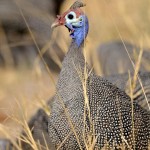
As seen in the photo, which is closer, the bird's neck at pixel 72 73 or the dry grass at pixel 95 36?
the bird's neck at pixel 72 73

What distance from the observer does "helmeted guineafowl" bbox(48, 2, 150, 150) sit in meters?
3.46

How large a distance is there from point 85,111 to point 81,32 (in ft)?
1.29

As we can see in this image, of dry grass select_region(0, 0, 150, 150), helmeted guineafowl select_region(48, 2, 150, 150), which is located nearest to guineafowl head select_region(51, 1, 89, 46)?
helmeted guineafowl select_region(48, 2, 150, 150)

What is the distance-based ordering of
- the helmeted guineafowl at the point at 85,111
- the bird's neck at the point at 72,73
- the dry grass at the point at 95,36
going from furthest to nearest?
the dry grass at the point at 95,36, the bird's neck at the point at 72,73, the helmeted guineafowl at the point at 85,111

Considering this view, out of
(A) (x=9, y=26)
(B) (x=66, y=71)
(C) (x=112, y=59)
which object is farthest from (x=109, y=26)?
(B) (x=66, y=71)

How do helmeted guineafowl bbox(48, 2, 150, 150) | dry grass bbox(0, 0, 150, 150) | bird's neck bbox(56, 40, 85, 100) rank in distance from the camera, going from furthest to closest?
dry grass bbox(0, 0, 150, 150), bird's neck bbox(56, 40, 85, 100), helmeted guineafowl bbox(48, 2, 150, 150)

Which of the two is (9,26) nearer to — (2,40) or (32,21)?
(2,40)

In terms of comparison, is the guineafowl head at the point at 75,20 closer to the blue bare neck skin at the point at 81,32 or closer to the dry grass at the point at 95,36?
the blue bare neck skin at the point at 81,32

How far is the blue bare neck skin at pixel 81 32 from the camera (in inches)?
143

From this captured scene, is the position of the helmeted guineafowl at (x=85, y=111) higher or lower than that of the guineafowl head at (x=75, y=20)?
lower

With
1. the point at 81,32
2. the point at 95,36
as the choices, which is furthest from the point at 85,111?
the point at 95,36

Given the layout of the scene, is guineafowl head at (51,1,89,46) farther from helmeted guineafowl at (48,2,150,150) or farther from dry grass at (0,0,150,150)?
dry grass at (0,0,150,150)

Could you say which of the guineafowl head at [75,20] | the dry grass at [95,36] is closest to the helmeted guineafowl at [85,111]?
the guineafowl head at [75,20]

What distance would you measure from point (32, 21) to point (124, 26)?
3.73 feet
